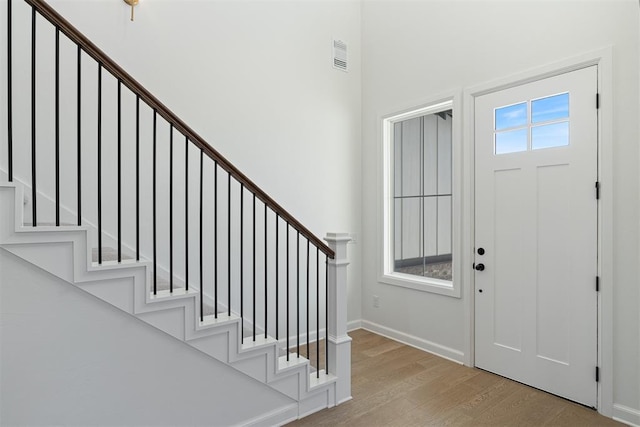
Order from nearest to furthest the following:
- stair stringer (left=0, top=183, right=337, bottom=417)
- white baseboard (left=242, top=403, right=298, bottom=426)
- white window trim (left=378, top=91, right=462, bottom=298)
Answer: stair stringer (left=0, top=183, right=337, bottom=417) < white baseboard (left=242, top=403, right=298, bottom=426) < white window trim (left=378, top=91, right=462, bottom=298)

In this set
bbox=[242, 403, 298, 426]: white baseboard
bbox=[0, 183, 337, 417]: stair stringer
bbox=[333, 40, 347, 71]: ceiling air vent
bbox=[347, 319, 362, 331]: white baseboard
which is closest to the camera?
bbox=[0, 183, 337, 417]: stair stringer

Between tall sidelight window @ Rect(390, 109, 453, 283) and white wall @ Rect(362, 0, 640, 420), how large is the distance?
0.25 meters

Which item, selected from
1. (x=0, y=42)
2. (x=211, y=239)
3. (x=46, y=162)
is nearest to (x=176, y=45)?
(x=0, y=42)

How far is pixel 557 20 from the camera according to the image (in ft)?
8.82

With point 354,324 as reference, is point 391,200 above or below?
above

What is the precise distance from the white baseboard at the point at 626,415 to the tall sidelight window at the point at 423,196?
1564mm

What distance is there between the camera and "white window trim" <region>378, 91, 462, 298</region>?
131 inches

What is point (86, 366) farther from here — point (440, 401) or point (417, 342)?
point (417, 342)

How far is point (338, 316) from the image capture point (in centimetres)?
260

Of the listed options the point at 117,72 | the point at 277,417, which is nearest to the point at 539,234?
the point at 277,417

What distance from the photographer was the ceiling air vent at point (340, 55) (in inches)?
161

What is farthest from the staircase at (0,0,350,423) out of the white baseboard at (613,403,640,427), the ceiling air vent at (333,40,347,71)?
the ceiling air vent at (333,40,347,71)

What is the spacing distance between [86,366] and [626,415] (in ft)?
10.7

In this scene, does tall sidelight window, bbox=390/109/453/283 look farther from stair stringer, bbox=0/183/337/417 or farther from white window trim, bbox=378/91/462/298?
stair stringer, bbox=0/183/337/417
